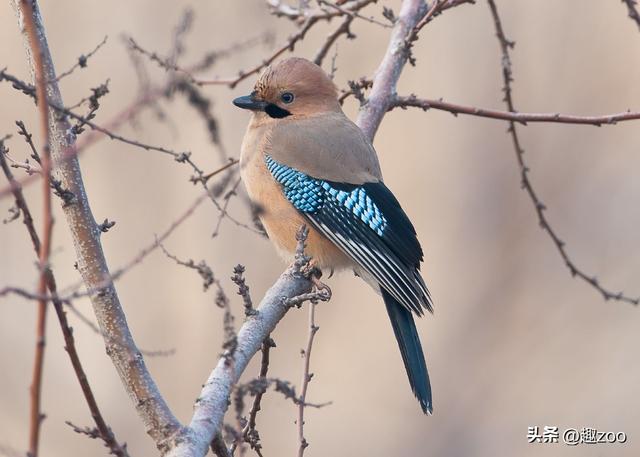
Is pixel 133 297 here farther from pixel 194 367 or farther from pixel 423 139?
pixel 423 139

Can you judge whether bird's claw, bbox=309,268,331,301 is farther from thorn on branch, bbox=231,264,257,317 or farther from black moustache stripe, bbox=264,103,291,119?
black moustache stripe, bbox=264,103,291,119

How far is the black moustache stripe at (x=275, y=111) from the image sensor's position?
4637 mm

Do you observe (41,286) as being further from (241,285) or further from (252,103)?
(252,103)

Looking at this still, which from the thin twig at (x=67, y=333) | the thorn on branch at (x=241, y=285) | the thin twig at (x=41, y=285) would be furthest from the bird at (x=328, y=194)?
the thin twig at (x=41, y=285)

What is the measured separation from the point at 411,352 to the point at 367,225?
606 millimetres

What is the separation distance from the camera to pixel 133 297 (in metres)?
6.49

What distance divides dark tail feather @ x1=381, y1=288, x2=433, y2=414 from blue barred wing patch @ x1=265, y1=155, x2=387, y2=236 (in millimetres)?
348

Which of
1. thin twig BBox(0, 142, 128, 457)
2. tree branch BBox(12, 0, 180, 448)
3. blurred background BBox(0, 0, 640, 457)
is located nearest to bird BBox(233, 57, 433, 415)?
tree branch BBox(12, 0, 180, 448)

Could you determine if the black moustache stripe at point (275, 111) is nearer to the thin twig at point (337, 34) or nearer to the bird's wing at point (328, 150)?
the bird's wing at point (328, 150)

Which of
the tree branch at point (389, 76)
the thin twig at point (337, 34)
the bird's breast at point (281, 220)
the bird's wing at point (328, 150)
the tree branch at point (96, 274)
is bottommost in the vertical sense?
the tree branch at point (96, 274)

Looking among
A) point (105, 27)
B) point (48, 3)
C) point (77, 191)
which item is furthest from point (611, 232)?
point (77, 191)

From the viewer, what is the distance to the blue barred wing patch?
4.18 meters

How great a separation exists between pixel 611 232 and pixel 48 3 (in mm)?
4288

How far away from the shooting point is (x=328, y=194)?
14.0 ft
